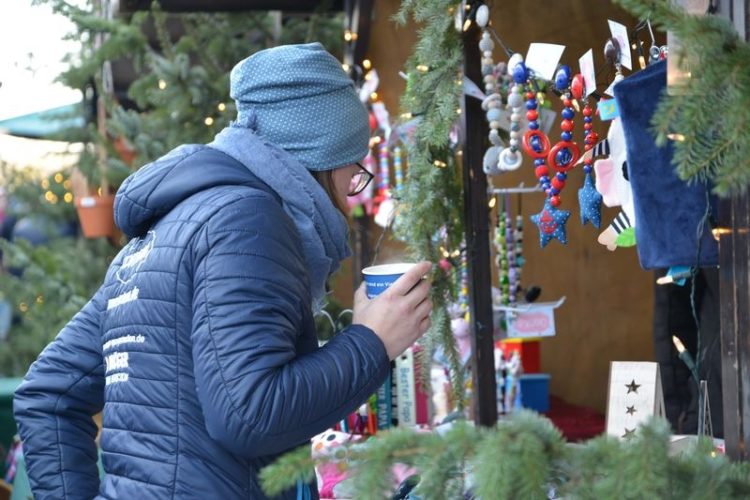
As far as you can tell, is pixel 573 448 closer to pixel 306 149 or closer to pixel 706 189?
pixel 706 189

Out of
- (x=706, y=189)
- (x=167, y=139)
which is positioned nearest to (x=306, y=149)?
(x=706, y=189)

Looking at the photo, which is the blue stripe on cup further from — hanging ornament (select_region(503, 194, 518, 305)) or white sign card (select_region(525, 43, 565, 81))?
hanging ornament (select_region(503, 194, 518, 305))

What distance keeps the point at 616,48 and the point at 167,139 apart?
403cm

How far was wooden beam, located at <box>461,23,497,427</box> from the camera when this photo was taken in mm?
2752

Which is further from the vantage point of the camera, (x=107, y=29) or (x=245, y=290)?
(x=107, y=29)

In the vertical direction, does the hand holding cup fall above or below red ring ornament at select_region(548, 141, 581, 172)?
below

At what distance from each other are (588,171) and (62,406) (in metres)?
1.16

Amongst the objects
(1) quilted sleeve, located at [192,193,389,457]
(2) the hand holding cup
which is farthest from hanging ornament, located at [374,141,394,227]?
(1) quilted sleeve, located at [192,193,389,457]

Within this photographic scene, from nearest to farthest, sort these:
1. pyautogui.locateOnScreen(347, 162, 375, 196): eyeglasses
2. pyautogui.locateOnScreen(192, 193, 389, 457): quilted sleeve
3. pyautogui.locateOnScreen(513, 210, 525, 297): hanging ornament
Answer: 1. pyautogui.locateOnScreen(192, 193, 389, 457): quilted sleeve
2. pyautogui.locateOnScreen(347, 162, 375, 196): eyeglasses
3. pyautogui.locateOnScreen(513, 210, 525, 297): hanging ornament

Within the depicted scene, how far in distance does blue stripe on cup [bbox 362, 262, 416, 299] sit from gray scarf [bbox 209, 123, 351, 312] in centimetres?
7

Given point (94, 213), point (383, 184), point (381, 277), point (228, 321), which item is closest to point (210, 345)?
point (228, 321)

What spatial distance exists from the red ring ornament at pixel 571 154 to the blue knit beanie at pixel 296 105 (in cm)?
75

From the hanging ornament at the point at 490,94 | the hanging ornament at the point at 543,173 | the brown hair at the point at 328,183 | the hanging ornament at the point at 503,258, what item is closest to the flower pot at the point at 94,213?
the hanging ornament at the point at 503,258

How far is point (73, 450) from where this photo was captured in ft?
A: 5.59
